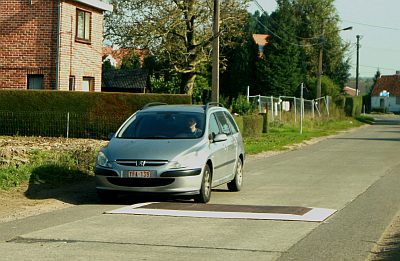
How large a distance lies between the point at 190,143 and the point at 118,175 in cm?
131

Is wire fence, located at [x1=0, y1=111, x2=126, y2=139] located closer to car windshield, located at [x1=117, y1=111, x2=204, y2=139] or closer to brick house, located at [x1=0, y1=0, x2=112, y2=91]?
brick house, located at [x1=0, y1=0, x2=112, y2=91]

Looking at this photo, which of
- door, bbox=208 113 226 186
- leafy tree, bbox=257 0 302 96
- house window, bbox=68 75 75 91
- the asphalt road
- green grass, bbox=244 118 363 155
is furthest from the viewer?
leafy tree, bbox=257 0 302 96

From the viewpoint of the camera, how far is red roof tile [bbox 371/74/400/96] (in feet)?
417

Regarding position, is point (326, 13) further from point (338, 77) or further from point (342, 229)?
point (342, 229)

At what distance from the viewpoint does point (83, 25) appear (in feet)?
105

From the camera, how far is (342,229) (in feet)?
34.2

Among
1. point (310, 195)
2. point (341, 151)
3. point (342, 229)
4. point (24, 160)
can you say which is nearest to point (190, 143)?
point (310, 195)

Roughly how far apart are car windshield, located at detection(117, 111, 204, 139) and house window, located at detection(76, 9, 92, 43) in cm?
1761

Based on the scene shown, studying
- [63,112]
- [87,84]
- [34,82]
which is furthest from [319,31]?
[63,112]

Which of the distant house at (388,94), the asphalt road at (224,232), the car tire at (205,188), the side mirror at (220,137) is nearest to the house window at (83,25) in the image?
the asphalt road at (224,232)

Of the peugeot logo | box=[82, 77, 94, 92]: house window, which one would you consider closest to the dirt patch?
the peugeot logo

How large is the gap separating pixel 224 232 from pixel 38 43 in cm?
2127

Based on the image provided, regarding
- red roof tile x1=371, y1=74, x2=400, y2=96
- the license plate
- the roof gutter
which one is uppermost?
the roof gutter

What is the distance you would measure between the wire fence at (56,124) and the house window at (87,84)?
5442mm
